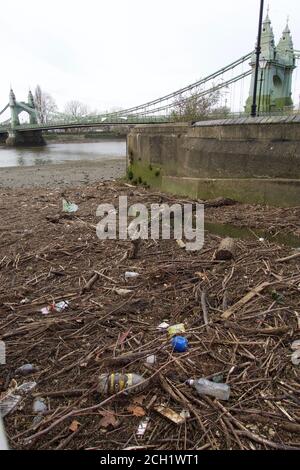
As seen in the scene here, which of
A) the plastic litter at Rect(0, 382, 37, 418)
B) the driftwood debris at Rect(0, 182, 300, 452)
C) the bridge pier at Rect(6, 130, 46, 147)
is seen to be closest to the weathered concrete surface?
the driftwood debris at Rect(0, 182, 300, 452)

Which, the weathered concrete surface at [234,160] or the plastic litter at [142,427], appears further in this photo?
the weathered concrete surface at [234,160]

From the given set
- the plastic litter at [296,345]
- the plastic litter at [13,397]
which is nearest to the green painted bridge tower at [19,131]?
the plastic litter at [13,397]

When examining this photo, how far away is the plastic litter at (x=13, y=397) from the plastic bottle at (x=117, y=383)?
385 millimetres

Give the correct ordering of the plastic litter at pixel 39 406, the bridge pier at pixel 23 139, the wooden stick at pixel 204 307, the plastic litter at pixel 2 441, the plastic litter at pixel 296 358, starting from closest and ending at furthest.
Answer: the plastic litter at pixel 2 441 → the plastic litter at pixel 39 406 → the plastic litter at pixel 296 358 → the wooden stick at pixel 204 307 → the bridge pier at pixel 23 139

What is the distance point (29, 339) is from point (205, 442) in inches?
51.3

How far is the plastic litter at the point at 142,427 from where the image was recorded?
1.59 metres

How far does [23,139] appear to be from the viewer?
1658 inches

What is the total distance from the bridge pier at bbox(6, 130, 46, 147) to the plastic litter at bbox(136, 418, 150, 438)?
44143mm

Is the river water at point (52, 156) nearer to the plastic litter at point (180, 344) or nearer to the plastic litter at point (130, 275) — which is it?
the plastic litter at point (130, 275)

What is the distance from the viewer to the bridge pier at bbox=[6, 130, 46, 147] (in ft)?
136

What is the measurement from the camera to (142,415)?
5.52 ft

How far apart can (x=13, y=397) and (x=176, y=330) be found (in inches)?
40.6

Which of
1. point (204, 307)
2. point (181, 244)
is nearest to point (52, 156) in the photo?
point (181, 244)

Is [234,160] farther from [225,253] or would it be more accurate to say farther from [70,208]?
[70,208]
